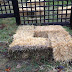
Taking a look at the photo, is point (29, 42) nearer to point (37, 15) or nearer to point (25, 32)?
point (25, 32)

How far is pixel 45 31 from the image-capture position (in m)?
3.94

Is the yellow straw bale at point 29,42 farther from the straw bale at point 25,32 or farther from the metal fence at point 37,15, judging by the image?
the metal fence at point 37,15

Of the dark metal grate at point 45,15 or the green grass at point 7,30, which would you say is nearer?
the green grass at point 7,30

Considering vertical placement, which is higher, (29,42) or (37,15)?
(37,15)

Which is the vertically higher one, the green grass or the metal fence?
the metal fence

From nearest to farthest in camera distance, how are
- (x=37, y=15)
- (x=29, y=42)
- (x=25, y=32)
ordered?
(x=29, y=42), (x=25, y=32), (x=37, y=15)

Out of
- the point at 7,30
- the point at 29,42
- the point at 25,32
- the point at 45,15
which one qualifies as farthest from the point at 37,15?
the point at 29,42

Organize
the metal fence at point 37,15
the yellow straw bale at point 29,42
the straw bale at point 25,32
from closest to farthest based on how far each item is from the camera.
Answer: the yellow straw bale at point 29,42 → the straw bale at point 25,32 → the metal fence at point 37,15

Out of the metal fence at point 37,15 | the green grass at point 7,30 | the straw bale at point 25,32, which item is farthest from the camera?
the metal fence at point 37,15

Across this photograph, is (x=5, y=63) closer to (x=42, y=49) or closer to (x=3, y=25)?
(x=42, y=49)

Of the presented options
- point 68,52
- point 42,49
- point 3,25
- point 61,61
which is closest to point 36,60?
point 42,49

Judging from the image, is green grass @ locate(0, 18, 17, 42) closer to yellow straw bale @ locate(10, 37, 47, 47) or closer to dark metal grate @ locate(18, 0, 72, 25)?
dark metal grate @ locate(18, 0, 72, 25)

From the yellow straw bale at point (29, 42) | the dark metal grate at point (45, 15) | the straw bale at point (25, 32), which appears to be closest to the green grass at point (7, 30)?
the straw bale at point (25, 32)

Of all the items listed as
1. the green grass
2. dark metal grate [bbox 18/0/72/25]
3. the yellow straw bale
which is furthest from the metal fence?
the yellow straw bale
